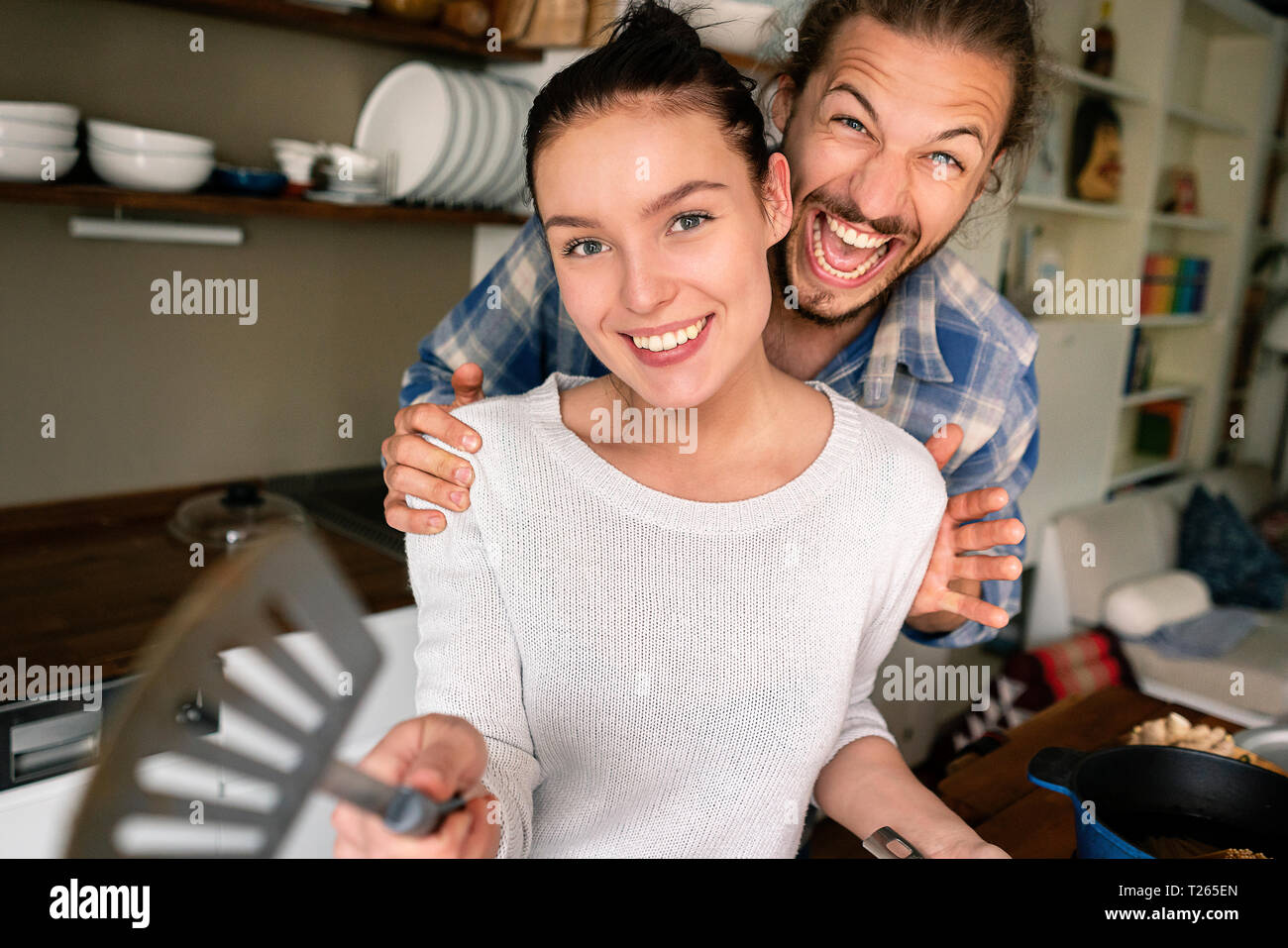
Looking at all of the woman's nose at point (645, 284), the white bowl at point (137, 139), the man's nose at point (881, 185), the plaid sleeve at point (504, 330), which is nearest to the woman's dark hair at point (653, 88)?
the woman's nose at point (645, 284)

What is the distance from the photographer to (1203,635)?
304 centimetres

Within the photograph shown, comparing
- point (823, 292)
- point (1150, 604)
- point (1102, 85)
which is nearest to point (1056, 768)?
point (823, 292)

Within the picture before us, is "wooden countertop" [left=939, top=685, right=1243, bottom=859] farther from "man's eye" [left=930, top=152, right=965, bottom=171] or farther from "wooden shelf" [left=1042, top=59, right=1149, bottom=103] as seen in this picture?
"wooden shelf" [left=1042, top=59, right=1149, bottom=103]

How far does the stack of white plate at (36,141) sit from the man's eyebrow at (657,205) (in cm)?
105

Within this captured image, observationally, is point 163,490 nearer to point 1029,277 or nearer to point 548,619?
point 548,619

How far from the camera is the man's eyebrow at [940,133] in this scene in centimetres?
107

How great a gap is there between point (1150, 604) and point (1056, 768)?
262cm

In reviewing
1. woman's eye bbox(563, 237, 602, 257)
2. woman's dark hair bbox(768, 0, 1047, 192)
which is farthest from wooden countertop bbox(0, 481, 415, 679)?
woman's dark hair bbox(768, 0, 1047, 192)

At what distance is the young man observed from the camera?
97 cm

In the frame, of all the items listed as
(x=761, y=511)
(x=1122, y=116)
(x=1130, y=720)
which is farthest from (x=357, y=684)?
(x=1122, y=116)

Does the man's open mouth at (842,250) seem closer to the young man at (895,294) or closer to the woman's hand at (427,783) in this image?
the young man at (895,294)

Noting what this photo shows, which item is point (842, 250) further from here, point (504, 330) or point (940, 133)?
point (504, 330)

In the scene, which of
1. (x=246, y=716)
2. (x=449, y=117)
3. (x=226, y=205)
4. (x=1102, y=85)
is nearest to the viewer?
(x=246, y=716)
